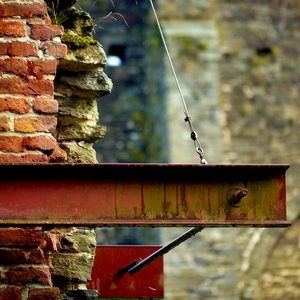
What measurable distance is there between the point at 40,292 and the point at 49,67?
901 mm

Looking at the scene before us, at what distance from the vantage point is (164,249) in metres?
4.00

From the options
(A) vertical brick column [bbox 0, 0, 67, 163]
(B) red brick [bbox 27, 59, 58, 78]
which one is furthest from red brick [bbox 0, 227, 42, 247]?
(B) red brick [bbox 27, 59, 58, 78]

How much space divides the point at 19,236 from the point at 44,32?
32.9 inches

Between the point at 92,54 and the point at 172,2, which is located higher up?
the point at 172,2

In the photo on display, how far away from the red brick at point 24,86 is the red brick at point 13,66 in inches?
1.1

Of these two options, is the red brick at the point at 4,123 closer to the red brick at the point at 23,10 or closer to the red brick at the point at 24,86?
the red brick at the point at 24,86

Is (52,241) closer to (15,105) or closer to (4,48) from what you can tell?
(15,105)

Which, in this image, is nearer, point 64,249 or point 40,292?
point 40,292

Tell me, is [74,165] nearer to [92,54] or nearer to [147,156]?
[92,54]

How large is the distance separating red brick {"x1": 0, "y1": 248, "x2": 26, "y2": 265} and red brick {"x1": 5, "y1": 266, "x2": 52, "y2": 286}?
27mm

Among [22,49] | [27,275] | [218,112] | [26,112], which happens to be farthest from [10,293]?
[218,112]

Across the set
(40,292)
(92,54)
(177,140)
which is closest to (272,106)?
(177,140)

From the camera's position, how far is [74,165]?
127 inches

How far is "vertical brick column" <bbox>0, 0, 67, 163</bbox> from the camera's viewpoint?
3422 millimetres
